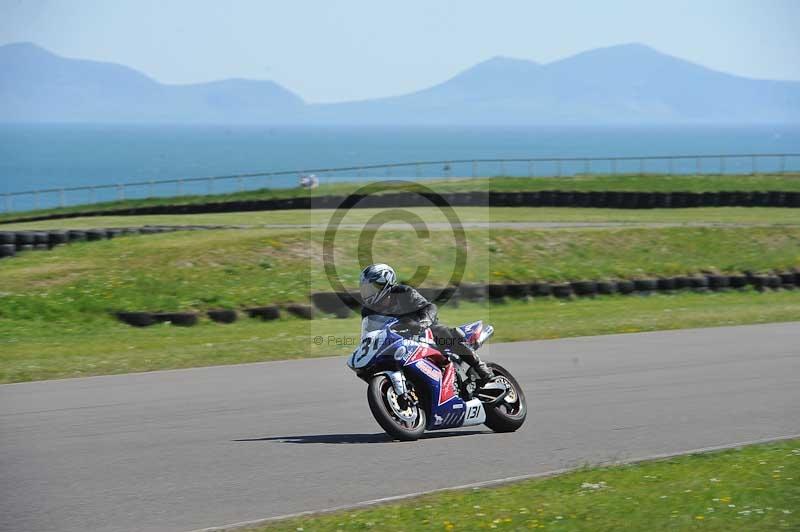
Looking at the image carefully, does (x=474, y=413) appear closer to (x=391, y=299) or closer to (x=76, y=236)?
(x=391, y=299)

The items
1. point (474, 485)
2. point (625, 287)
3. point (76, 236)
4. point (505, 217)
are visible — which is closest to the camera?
point (474, 485)

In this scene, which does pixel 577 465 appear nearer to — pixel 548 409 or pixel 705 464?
pixel 705 464

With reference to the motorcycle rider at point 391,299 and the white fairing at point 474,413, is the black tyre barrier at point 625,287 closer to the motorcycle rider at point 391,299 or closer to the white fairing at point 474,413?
the white fairing at point 474,413

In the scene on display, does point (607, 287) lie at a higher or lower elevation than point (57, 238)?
lower

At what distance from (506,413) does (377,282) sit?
1.96 metres

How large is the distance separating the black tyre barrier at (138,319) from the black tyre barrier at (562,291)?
351 inches

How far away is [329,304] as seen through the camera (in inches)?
859

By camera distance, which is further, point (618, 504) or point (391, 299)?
point (391, 299)

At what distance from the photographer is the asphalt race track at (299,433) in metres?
7.96

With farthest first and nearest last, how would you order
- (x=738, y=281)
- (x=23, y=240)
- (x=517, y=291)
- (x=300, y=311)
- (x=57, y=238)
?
(x=57, y=238)
(x=23, y=240)
(x=738, y=281)
(x=517, y=291)
(x=300, y=311)

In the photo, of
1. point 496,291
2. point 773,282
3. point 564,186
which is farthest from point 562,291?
point 564,186

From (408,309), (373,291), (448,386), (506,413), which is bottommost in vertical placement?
(506,413)

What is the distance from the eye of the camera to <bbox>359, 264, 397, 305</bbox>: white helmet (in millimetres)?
9930

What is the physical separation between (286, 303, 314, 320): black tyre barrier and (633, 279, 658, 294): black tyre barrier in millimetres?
8071
